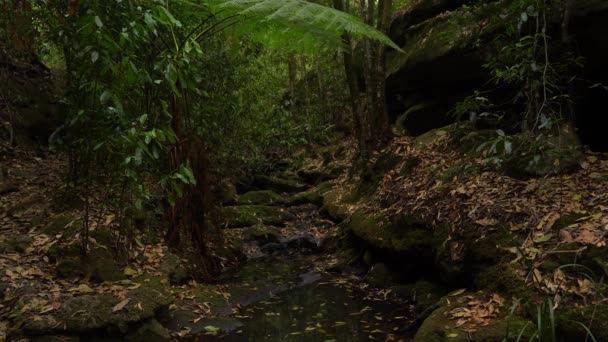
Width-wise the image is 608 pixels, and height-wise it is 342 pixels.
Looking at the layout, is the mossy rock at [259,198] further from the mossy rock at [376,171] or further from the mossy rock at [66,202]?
the mossy rock at [66,202]

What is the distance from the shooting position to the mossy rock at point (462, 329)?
3055 mm

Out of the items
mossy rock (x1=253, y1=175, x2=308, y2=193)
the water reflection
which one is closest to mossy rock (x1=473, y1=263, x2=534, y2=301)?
the water reflection

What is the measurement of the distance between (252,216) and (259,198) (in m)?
2.16

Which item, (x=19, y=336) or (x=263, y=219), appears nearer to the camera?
(x=19, y=336)

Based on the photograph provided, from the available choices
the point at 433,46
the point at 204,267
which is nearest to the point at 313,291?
the point at 204,267

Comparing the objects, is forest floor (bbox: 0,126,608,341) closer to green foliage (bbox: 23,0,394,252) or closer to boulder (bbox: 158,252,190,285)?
boulder (bbox: 158,252,190,285)

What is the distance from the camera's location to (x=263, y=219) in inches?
364

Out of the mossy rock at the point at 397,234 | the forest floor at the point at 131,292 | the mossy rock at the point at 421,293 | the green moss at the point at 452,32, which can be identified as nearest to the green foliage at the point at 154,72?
the forest floor at the point at 131,292

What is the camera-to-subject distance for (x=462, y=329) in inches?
132

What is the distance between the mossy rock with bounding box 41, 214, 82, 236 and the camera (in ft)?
15.3

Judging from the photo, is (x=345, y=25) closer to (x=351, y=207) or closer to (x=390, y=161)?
(x=390, y=161)

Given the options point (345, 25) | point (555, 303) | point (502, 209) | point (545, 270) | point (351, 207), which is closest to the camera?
point (555, 303)

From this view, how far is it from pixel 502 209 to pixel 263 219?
5744mm

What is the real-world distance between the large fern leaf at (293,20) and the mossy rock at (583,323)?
367 centimetres
